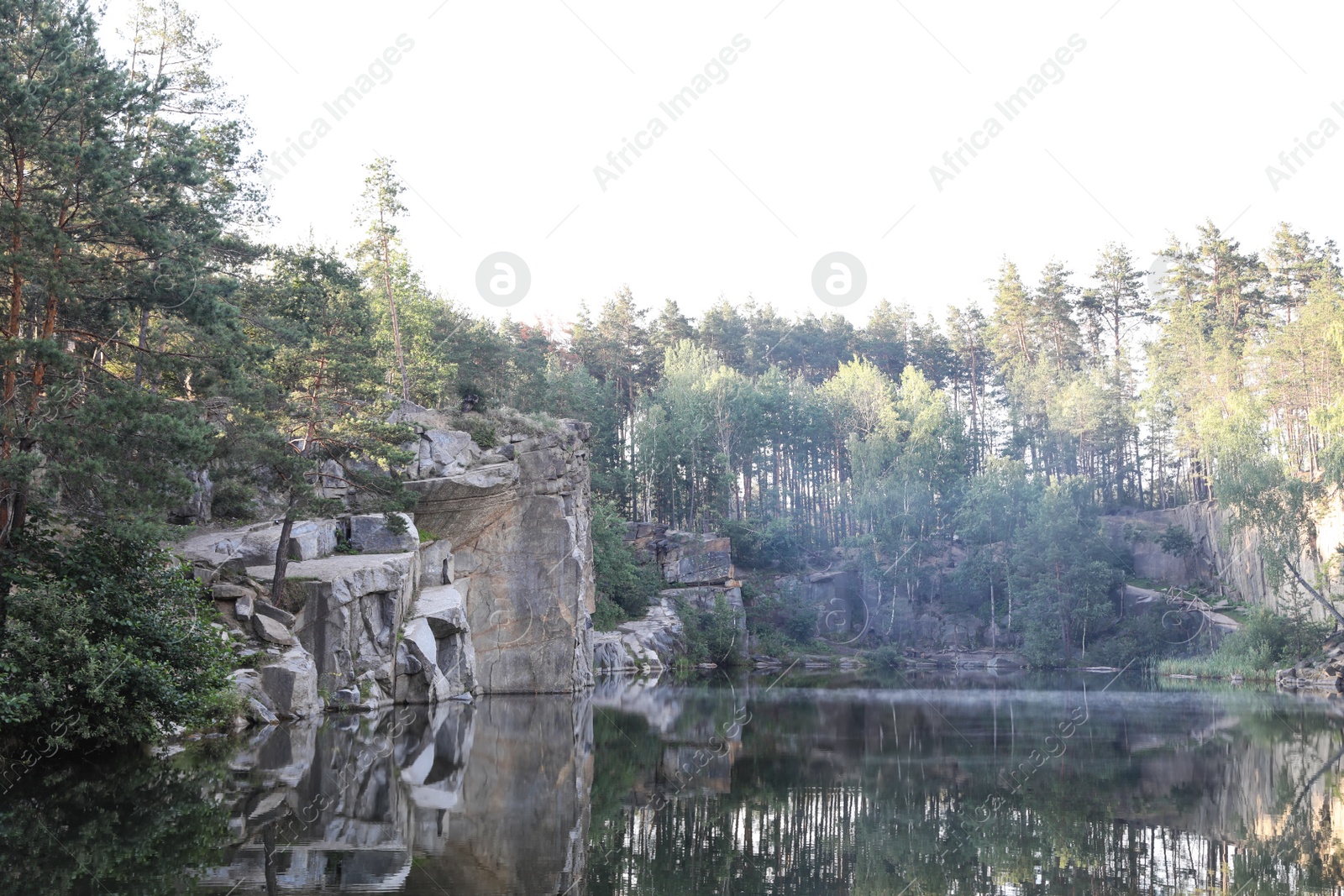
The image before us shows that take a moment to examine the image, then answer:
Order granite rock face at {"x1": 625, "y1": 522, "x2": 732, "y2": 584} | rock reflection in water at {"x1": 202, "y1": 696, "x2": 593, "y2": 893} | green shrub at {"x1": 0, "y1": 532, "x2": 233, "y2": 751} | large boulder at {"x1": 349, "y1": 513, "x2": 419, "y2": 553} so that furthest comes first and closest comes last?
granite rock face at {"x1": 625, "y1": 522, "x2": 732, "y2": 584}, large boulder at {"x1": 349, "y1": 513, "x2": 419, "y2": 553}, green shrub at {"x1": 0, "y1": 532, "x2": 233, "y2": 751}, rock reflection in water at {"x1": 202, "y1": 696, "x2": 593, "y2": 893}

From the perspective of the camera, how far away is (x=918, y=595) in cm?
6844

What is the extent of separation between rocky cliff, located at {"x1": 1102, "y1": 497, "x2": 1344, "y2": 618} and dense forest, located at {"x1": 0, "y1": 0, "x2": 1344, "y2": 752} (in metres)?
1.48

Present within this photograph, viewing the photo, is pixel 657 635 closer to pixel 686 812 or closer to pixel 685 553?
pixel 685 553

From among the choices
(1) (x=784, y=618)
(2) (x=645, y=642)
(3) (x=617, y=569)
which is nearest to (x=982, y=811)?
(2) (x=645, y=642)

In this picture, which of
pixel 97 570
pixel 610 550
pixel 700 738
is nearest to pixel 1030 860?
pixel 700 738

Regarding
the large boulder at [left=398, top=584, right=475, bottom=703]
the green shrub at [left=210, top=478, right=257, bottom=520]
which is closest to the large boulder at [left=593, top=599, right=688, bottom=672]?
the large boulder at [left=398, top=584, right=475, bottom=703]

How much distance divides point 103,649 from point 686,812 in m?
9.62

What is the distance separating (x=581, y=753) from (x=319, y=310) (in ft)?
49.5

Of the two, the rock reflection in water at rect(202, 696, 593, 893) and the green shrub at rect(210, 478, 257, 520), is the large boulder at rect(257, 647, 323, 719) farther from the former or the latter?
the green shrub at rect(210, 478, 257, 520)

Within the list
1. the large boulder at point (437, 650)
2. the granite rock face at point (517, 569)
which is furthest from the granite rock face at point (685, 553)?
the large boulder at point (437, 650)

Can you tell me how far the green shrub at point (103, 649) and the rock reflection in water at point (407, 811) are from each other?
161 centimetres

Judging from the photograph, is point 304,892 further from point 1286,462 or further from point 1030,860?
point 1286,462

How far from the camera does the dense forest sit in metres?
16.7

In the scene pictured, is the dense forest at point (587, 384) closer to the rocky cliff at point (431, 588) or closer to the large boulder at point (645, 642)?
the rocky cliff at point (431, 588)
